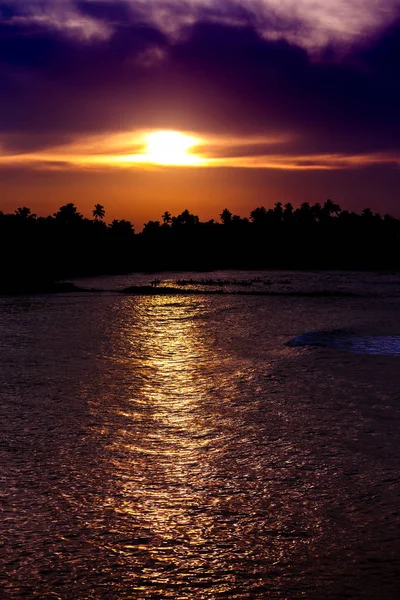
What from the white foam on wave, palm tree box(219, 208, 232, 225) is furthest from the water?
palm tree box(219, 208, 232, 225)

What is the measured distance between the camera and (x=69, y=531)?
7098 mm

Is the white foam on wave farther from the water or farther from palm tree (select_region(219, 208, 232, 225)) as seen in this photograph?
palm tree (select_region(219, 208, 232, 225))

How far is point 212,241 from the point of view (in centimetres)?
16012

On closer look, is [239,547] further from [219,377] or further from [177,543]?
[219,377]

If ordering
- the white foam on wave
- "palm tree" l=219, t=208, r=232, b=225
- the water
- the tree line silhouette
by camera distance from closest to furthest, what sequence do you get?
the water
the white foam on wave
the tree line silhouette
"palm tree" l=219, t=208, r=232, b=225

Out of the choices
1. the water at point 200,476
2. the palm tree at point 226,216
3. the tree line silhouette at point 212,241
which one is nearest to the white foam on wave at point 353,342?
the water at point 200,476

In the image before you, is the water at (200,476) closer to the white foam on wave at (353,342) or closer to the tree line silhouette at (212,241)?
the white foam on wave at (353,342)

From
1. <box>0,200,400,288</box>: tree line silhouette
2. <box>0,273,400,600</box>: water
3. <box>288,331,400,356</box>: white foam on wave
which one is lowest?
<box>0,273,400,600</box>: water

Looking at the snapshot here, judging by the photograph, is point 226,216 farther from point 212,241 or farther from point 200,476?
point 200,476

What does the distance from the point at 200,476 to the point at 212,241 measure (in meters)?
152

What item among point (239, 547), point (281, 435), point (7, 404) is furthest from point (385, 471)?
point (7, 404)

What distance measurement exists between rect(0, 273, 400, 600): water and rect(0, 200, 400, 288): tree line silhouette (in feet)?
243

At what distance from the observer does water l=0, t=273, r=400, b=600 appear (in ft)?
20.3

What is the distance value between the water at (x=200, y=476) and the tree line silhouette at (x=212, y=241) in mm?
74163
